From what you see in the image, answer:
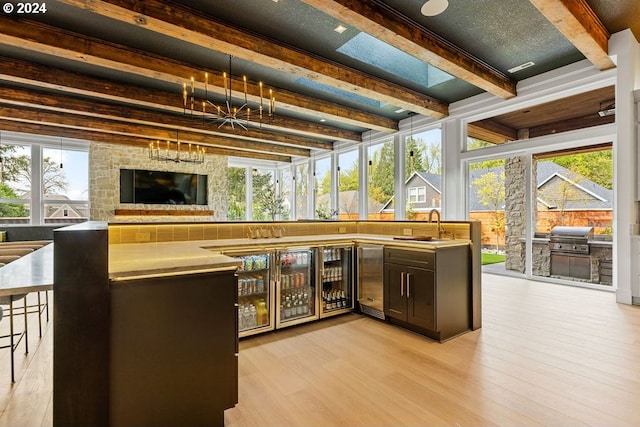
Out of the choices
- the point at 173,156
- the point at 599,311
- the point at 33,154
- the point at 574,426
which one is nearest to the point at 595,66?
the point at 599,311

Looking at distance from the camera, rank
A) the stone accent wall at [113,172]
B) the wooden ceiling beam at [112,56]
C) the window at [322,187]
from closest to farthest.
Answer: the wooden ceiling beam at [112,56]
the stone accent wall at [113,172]
the window at [322,187]

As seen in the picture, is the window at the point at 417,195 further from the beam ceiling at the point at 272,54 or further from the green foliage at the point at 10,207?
the green foliage at the point at 10,207

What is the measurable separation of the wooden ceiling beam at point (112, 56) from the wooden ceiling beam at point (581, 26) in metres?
3.51

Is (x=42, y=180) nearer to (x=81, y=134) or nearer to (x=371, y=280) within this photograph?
(x=81, y=134)

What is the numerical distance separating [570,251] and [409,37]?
14.3ft

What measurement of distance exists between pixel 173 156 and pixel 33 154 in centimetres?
294

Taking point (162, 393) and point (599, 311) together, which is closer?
point (162, 393)

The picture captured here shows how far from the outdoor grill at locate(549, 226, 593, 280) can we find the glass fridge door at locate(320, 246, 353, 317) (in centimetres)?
386

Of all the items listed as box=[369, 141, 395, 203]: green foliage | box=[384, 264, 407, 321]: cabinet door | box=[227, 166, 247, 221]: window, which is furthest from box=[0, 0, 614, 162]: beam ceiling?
box=[227, 166, 247, 221]: window

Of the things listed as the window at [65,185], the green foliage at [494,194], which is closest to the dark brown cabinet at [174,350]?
the green foliage at [494,194]

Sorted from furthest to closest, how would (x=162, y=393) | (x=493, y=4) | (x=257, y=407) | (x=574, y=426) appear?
1. (x=493, y=4)
2. (x=257, y=407)
3. (x=574, y=426)
4. (x=162, y=393)

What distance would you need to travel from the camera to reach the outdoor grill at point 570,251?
16.3 feet

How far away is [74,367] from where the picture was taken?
4.54 feet

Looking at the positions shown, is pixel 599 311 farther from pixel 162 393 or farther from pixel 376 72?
pixel 162 393
